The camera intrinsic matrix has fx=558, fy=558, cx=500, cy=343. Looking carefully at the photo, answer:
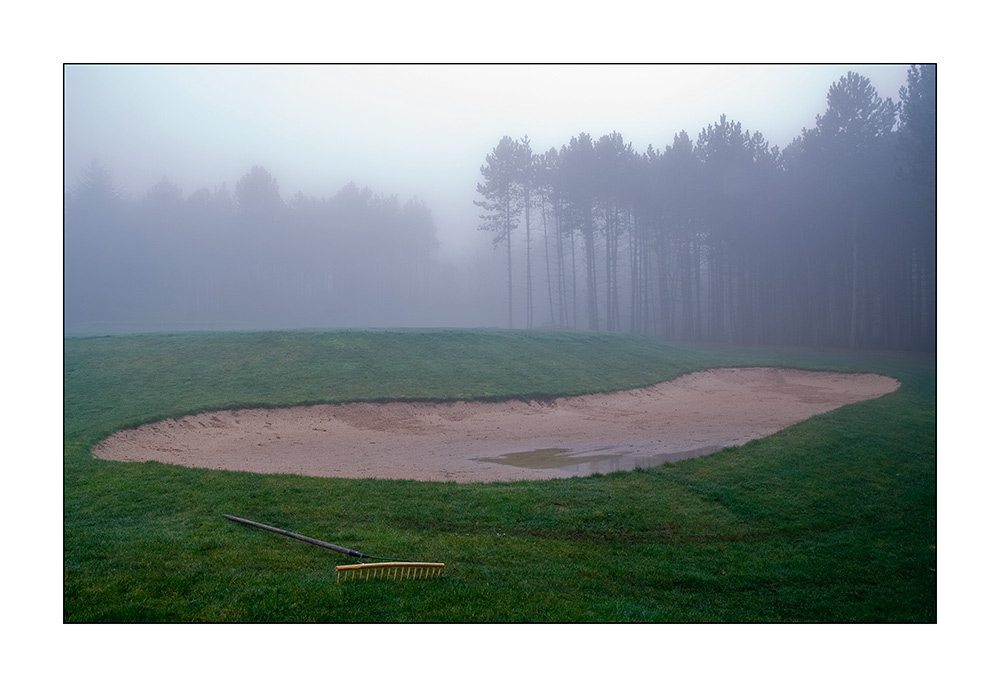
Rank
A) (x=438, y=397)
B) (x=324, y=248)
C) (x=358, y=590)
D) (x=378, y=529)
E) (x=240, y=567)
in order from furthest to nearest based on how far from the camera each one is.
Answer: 1. (x=324, y=248)
2. (x=438, y=397)
3. (x=378, y=529)
4. (x=240, y=567)
5. (x=358, y=590)

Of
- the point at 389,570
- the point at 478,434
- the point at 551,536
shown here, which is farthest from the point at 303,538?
the point at 478,434

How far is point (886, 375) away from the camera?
23734 mm

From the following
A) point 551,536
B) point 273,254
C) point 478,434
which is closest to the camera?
point 551,536

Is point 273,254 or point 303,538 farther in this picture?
point 273,254

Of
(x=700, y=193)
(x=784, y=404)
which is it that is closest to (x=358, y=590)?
(x=784, y=404)

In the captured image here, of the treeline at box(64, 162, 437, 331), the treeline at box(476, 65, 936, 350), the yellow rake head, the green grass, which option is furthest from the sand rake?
the treeline at box(64, 162, 437, 331)

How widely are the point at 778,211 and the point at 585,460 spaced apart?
2933 centimetres

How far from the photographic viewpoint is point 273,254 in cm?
8119

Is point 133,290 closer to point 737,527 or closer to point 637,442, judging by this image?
point 637,442

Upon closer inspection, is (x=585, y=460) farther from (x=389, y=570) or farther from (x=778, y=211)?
(x=778, y=211)

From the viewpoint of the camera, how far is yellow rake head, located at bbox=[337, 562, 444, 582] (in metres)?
7.33

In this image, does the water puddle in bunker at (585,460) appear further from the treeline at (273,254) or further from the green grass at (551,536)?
the treeline at (273,254)

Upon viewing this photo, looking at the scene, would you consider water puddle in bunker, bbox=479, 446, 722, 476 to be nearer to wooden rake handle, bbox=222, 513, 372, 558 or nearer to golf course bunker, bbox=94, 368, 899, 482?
golf course bunker, bbox=94, 368, 899, 482

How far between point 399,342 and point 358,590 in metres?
22.2
